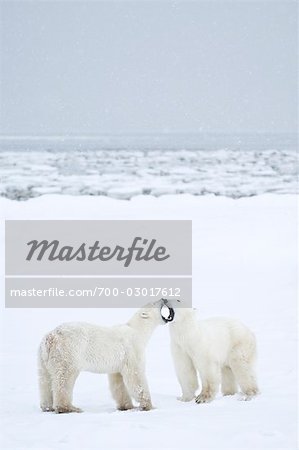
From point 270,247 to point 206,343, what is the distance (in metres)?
8.42

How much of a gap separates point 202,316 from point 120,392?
4424mm

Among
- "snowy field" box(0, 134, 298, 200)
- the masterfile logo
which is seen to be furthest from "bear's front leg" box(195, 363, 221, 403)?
"snowy field" box(0, 134, 298, 200)

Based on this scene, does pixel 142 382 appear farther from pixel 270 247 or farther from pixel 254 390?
pixel 270 247

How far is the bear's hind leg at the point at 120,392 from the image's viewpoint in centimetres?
542

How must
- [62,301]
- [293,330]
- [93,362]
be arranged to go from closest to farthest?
[93,362]
[293,330]
[62,301]

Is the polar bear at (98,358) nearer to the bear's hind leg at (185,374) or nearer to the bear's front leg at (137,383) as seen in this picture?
the bear's front leg at (137,383)

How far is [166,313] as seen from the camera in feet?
18.4

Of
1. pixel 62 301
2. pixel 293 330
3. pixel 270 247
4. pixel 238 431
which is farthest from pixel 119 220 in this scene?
pixel 238 431

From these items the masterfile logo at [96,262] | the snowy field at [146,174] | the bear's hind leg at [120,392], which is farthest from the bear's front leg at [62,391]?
the snowy field at [146,174]

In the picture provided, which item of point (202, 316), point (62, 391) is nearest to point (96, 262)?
point (202, 316)

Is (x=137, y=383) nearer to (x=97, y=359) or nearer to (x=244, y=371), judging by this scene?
(x=97, y=359)

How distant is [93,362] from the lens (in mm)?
5320

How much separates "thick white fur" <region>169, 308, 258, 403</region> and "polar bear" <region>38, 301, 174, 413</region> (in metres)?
0.18

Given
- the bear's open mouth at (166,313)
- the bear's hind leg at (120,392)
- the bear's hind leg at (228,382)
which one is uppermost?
the bear's open mouth at (166,313)
